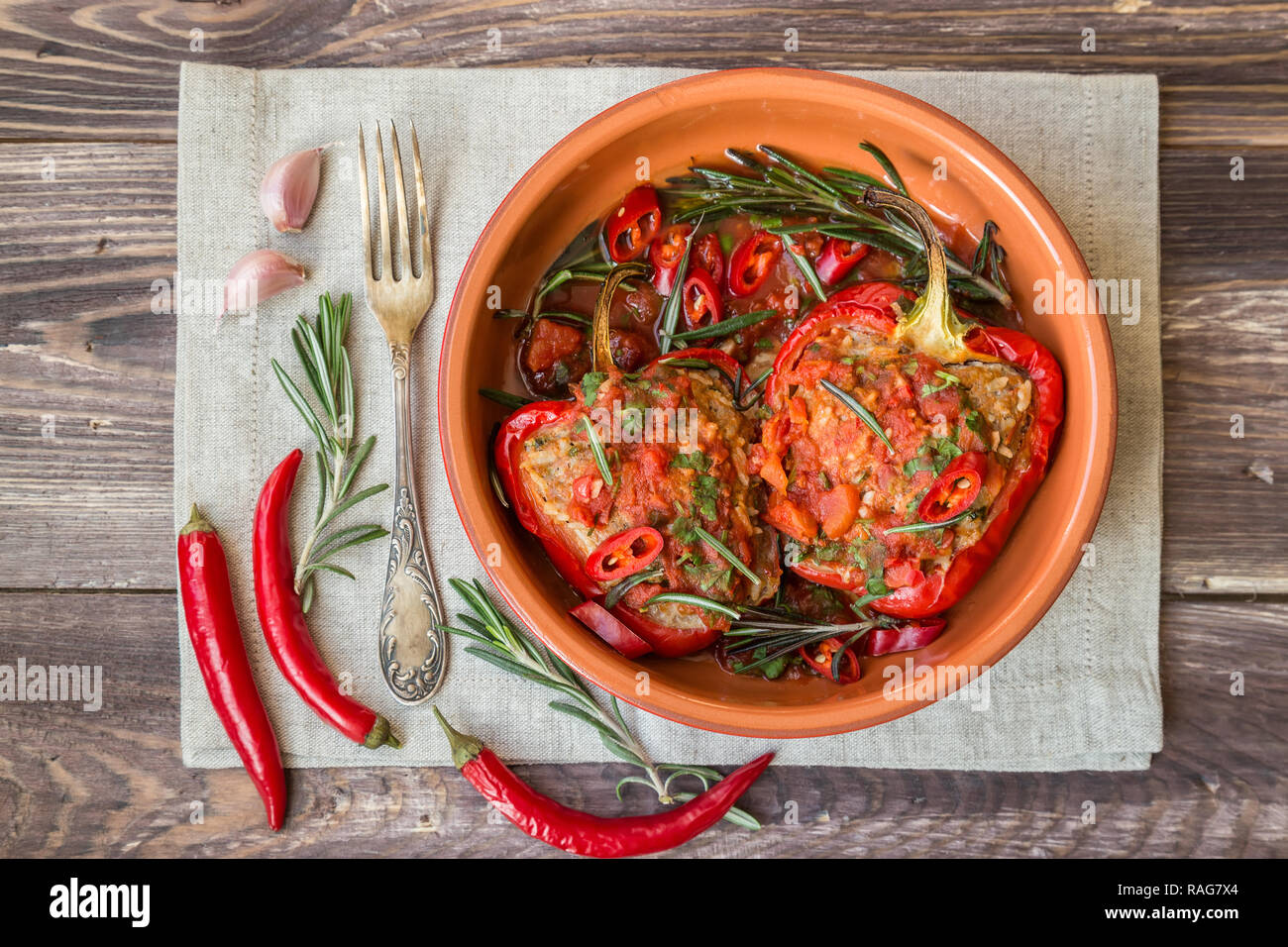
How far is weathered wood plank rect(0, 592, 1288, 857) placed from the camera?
228cm

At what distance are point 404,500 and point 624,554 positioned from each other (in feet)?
2.35

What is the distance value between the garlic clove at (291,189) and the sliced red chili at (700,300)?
1.03 m

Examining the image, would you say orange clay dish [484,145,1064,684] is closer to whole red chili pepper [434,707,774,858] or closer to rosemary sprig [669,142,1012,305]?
rosemary sprig [669,142,1012,305]

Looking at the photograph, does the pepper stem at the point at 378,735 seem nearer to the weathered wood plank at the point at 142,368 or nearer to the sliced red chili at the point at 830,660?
the weathered wood plank at the point at 142,368

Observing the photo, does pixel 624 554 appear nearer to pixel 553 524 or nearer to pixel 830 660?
pixel 553 524

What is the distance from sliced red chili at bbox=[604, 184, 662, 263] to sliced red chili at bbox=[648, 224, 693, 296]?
2cm

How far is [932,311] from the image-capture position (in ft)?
5.85

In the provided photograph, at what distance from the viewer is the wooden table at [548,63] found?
7.57 feet

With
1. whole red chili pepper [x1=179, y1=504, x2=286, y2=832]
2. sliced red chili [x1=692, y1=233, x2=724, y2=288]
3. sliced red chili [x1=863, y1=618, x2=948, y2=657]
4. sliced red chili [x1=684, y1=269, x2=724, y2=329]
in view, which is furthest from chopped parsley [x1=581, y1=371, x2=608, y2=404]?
whole red chili pepper [x1=179, y1=504, x2=286, y2=832]

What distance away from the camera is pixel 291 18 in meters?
2.32

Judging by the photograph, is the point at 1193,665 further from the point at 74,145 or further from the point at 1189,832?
the point at 74,145

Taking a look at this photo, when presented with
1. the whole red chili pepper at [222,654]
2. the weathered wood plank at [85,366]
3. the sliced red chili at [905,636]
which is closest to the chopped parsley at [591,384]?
the sliced red chili at [905,636]

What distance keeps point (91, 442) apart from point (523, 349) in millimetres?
1277

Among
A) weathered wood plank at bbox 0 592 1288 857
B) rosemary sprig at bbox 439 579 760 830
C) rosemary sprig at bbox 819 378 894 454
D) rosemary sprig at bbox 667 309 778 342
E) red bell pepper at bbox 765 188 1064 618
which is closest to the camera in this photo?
rosemary sprig at bbox 819 378 894 454
